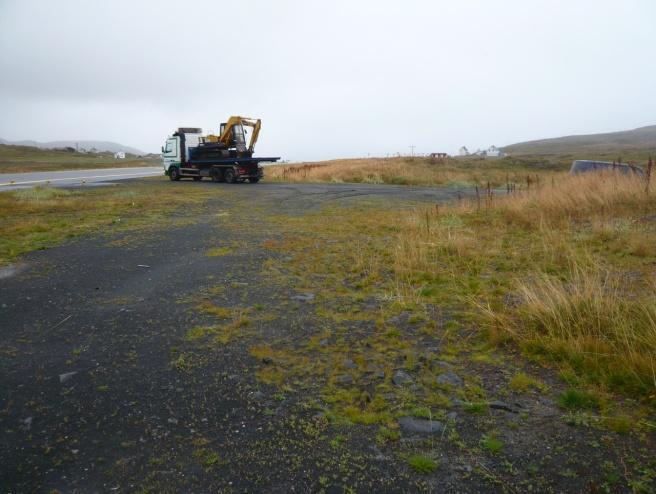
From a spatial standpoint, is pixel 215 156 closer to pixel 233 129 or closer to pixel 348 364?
pixel 233 129

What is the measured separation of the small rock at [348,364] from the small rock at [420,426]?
742 millimetres

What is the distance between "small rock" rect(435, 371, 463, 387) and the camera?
3182mm

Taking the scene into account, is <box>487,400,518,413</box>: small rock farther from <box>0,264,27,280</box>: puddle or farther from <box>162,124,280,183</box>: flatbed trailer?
<box>162,124,280,183</box>: flatbed trailer

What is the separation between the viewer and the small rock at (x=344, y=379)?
10.7 feet

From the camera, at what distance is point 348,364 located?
3.51 metres

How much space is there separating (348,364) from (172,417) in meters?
1.34

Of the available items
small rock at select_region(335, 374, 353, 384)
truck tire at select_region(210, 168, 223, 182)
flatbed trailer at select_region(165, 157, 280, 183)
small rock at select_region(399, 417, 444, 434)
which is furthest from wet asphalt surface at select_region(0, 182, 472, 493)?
truck tire at select_region(210, 168, 223, 182)

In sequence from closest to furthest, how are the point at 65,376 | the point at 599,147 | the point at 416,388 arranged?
the point at 416,388, the point at 65,376, the point at 599,147

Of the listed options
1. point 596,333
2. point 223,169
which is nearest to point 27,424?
point 596,333

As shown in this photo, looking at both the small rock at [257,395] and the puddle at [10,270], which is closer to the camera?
the small rock at [257,395]

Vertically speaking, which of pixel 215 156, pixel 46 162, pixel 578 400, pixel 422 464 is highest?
pixel 46 162

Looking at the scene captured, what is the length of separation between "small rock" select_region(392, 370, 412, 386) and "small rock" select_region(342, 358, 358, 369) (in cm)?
32

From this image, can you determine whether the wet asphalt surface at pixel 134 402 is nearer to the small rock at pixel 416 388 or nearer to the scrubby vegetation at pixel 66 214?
the small rock at pixel 416 388

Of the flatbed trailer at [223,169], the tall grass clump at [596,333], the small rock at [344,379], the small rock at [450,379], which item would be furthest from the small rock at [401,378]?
the flatbed trailer at [223,169]
